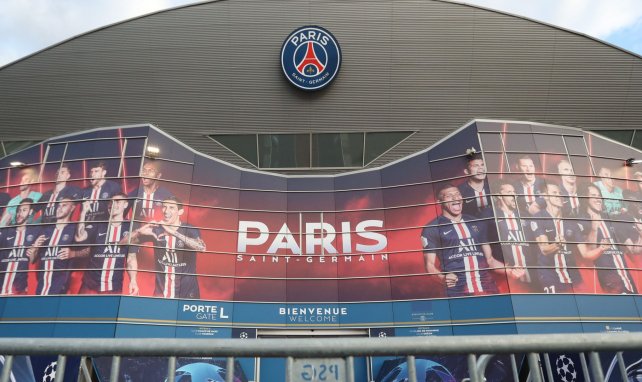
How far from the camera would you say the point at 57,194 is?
18.9 metres

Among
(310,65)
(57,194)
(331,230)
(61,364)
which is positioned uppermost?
(310,65)

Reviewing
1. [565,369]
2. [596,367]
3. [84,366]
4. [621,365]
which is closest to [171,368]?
[84,366]

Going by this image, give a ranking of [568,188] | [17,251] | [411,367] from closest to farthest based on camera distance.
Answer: [411,367] < [17,251] < [568,188]

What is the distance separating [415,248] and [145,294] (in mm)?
12306

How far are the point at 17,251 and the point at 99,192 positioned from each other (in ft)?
14.8

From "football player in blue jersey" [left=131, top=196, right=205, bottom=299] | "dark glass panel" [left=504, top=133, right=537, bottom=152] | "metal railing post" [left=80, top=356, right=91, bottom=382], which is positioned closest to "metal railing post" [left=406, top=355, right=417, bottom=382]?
"metal railing post" [left=80, top=356, right=91, bottom=382]

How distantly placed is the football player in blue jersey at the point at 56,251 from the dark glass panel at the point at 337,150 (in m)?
12.4

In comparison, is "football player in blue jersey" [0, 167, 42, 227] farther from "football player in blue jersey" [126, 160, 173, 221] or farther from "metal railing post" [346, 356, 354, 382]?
"metal railing post" [346, 356, 354, 382]

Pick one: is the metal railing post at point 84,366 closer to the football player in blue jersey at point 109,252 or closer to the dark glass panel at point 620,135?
the football player in blue jersey at point 109,252

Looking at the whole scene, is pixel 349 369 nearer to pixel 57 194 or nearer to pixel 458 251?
pixel 458 251

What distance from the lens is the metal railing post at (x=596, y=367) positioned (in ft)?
6.65

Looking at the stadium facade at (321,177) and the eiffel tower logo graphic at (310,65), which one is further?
the eiffel tower logo graphic at (310,65)

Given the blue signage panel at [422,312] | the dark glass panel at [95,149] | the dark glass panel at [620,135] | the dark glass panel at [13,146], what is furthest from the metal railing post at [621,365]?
the dark glass panel at [13,146]

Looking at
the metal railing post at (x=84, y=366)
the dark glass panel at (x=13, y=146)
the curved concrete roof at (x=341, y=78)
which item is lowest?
the metal railing post at (x=84, y=366)
